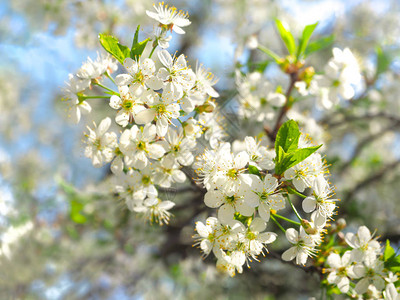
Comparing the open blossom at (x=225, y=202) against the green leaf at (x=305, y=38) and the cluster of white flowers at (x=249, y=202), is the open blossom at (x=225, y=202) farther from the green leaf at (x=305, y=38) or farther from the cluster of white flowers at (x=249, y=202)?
the green leaf at (x=305, y=38)

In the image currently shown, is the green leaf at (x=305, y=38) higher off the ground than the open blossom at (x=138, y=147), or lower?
higher

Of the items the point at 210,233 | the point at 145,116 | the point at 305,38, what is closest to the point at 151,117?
the point at 145,116

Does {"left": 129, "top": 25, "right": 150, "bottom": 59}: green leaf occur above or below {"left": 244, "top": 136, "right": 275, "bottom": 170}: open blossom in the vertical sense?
above

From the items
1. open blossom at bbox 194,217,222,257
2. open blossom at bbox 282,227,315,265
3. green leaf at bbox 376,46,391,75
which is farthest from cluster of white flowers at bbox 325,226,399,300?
green leaf at bbox 376,46,391,75

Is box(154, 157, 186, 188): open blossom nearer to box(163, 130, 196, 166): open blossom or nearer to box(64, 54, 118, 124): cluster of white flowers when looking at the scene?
box(163, 130, 196, 166): open blossom

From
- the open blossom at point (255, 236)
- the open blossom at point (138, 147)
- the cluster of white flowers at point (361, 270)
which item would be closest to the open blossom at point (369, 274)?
the cluster of white flowers at point (361, 270)

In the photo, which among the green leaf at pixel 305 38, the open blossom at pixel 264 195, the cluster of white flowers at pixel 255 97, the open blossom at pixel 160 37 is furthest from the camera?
the cluster of white flowers at pixel 255 97

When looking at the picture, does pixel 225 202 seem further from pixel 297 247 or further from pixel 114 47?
pixel 114 47
